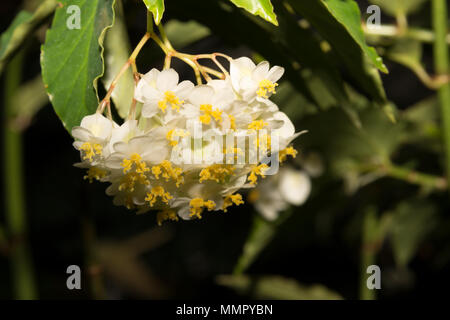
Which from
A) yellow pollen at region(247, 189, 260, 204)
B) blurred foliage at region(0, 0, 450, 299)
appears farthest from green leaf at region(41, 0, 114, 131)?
yellow pollen at region(247, 189, 260, 204)

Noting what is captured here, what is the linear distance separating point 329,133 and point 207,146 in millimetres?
446

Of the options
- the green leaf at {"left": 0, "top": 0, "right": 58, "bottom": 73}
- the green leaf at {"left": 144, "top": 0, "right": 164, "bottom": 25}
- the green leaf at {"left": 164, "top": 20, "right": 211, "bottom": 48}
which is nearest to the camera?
the green leaf at {"left": 144, "top": 0, "right": 164, "bottom": 25}

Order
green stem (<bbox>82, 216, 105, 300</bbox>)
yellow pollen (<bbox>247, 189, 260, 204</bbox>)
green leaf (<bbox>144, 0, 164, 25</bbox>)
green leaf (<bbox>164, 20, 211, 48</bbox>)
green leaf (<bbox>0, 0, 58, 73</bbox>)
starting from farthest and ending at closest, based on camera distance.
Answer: yellow pollen (<bbox>247, 189, 260, 204</bbox>) < green stem (<bbox>82, 216, 105, 300</bbox>) < green leaf (<bbox>164, 20, 211, 48</bbox>) < green leaf (<bbox>0, 0, 58, 73</bbox>) < green leaf (<bbox>144, 0, 164, 25</bbox>)

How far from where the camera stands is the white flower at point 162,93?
1.20 ft

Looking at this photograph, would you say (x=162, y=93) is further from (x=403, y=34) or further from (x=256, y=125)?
(x=403, y=34)

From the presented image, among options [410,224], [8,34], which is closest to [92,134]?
[8,34]

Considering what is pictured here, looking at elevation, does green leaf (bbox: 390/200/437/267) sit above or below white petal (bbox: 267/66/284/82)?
below

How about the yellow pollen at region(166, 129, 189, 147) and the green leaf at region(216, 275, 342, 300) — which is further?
the green leaf at region(216, 275, 342, 300)

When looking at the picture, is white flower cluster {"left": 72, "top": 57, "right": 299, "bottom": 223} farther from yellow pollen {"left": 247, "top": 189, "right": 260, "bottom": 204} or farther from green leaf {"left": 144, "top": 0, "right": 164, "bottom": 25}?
yellow pollen {"left": 247, "top": 189, "right": 260, "bottom": 204}

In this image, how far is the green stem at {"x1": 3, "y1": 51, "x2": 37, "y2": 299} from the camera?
834mm

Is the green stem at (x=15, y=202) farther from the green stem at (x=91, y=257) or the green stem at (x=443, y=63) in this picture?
the green stem at (x=443, y=63)

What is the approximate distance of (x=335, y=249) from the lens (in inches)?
53.1

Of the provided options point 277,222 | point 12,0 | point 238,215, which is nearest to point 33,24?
point 277,222

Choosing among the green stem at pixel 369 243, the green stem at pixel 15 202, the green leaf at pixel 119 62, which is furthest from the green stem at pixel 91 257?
the green stem at pixel 369 243
